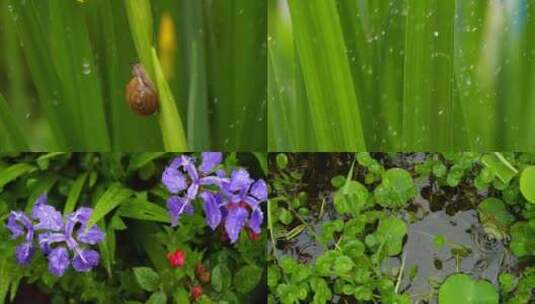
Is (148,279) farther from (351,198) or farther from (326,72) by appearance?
(326,72)

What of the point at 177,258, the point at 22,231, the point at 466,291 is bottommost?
the point at 466,291

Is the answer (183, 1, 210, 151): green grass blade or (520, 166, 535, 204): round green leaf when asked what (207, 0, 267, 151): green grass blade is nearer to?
(183, 1, 210, 151): green grass blade

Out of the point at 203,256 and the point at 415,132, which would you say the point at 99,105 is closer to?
the point at 203,256

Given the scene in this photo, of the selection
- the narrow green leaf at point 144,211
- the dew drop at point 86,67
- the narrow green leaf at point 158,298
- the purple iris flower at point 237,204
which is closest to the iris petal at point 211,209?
the purple iris flower at point 237,204

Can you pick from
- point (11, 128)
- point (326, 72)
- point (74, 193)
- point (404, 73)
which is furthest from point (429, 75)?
point (11, 128)

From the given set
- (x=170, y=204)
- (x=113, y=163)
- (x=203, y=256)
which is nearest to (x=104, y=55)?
(x=113, y=163)

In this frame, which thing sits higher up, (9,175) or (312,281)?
(9,175)

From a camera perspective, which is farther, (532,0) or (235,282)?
(235,282)
